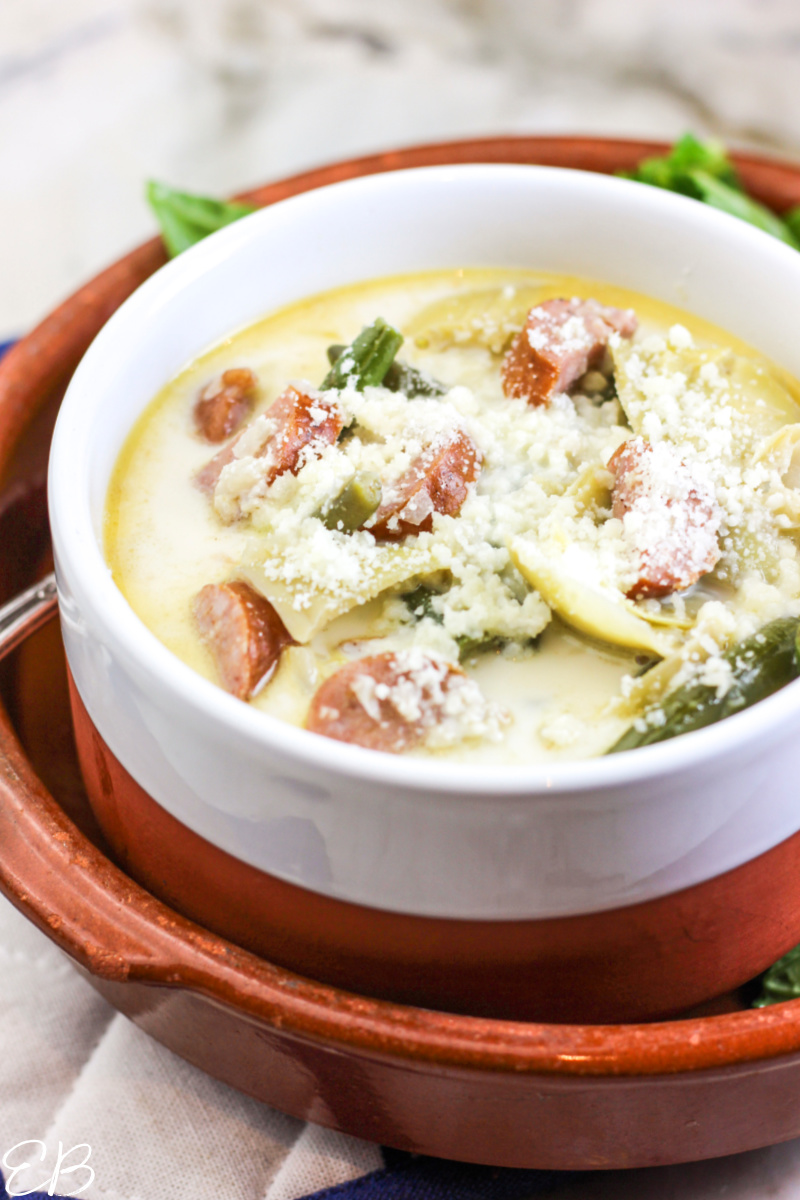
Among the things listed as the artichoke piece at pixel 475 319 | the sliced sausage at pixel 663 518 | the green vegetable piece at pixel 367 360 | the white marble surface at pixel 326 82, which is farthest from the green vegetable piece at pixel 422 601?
the white marble surface at pixel 326 82

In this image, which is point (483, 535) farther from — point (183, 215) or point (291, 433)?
point (183, 215)

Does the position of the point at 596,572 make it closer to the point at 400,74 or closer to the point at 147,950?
the point at 147,950

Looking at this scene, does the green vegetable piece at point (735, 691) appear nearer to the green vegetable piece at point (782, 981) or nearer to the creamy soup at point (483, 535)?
the creamy soup at point (483, 535)

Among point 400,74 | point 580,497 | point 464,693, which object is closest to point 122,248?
point 400,74

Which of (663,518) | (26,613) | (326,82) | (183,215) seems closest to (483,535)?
(663,518)

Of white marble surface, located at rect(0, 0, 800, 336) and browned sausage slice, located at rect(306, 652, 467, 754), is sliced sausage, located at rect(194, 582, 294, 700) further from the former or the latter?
white marble surface, located at rect(0, 0, 800, 336)

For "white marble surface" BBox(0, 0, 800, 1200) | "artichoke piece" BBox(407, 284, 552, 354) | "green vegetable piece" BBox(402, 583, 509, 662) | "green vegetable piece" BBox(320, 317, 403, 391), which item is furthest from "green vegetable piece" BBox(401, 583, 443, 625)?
"white marble surface" BBox(0, 0, 800, 1200)
